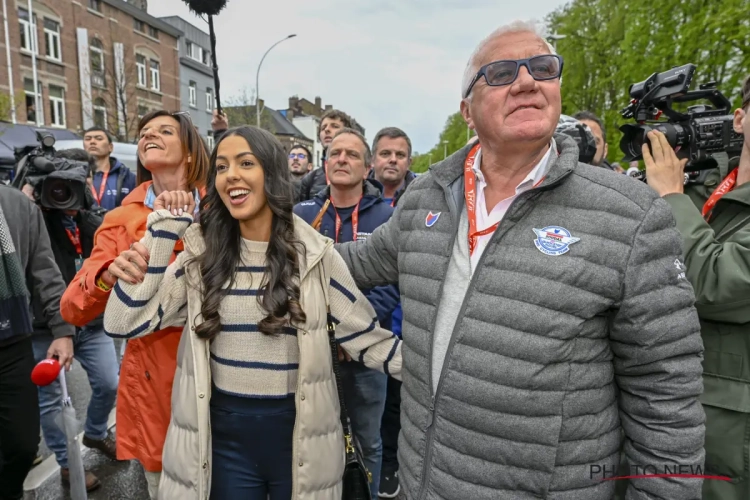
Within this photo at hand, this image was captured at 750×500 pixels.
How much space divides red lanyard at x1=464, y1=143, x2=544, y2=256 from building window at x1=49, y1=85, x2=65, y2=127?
83.4 ft

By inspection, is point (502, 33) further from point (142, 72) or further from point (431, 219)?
point (142, 72)

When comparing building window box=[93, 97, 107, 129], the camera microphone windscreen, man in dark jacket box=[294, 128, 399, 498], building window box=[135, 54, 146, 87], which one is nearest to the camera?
the camera microphone windscreen

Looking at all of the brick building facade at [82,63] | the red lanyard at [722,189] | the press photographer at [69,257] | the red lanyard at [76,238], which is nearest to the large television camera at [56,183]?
the press photographer at [69,257]

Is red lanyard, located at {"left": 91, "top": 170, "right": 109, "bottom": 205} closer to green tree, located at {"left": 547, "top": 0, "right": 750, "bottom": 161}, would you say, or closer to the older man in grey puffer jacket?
the older man in grey puffer jacket

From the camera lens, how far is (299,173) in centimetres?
651

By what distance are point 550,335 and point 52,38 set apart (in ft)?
90.5

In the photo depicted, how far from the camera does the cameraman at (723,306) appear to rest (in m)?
1.57

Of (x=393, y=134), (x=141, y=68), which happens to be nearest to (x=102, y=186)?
(x=393, y=134)

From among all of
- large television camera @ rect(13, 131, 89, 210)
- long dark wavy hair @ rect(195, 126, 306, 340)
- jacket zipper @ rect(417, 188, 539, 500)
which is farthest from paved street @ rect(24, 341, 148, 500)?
jacket zipper @ rect(417, 188, 539, 500)

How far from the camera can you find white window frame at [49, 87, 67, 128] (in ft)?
72.1

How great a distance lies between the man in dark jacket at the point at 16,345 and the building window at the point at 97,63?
2487 cm

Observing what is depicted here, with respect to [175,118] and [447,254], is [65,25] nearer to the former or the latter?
[175,118]

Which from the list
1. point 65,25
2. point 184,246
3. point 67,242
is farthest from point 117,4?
point 184,246

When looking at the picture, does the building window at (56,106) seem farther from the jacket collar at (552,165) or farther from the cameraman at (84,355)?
the jacket collar at (552,165)
